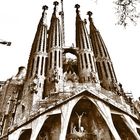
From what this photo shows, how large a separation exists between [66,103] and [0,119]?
7267mm

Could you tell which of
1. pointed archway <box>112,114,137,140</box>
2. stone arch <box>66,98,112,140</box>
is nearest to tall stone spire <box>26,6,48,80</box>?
stone arch <box>66,98,112,140</box>

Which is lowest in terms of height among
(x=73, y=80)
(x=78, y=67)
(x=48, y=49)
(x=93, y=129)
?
(x=93, y=129)

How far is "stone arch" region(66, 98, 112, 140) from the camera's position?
59.4 feet

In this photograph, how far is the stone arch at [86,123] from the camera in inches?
712

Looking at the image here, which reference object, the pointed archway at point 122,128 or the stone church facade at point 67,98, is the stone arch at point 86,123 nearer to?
the stone church facade at point 67,98

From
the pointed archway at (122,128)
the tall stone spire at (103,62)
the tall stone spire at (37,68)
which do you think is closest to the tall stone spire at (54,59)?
the tall stone spire at (37,68)

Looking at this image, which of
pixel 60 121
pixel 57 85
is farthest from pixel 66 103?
pixel 57 85

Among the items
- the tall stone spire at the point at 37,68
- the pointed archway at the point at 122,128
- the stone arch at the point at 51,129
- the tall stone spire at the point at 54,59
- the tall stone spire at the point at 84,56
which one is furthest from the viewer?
the tall stone spire at the point at 84,56

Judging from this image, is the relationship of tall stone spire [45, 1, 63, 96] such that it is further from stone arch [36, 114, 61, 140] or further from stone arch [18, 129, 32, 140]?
stone arch [18, 129, 32, 140]

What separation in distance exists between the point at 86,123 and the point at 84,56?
32.8 feet

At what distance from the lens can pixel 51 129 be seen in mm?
18750

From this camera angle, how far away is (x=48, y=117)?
60.7 ft

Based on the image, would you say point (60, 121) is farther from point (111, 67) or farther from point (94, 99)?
point (111, 67)

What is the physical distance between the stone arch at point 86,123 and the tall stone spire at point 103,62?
528cm
